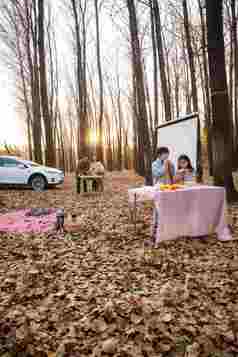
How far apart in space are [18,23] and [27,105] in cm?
872

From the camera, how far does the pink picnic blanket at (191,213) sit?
4.02 m

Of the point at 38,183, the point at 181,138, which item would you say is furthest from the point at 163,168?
the point at 38,183

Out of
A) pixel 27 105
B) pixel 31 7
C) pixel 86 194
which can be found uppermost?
pixel 31 7

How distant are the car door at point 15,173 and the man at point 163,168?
7175mm

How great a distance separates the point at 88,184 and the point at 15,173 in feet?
11.1

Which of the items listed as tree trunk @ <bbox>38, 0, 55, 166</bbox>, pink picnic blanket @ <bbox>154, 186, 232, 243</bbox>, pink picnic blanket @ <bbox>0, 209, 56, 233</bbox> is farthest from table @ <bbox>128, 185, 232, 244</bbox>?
tree trunk @ <bbox>38, 0, 55, 166</bbox>

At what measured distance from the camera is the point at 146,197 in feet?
15.2

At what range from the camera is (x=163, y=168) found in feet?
18.1

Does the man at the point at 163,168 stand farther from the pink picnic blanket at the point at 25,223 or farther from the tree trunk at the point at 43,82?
the tree trunk at the point at 43,82

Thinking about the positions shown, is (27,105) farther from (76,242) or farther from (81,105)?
(76,242)

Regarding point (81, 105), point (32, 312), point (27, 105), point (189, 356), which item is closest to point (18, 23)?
point (81, 105)

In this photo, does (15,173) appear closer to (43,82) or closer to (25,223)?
(43,82)

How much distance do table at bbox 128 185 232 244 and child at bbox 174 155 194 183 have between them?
1014 millimetres

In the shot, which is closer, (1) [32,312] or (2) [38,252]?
(1) [32,312]
